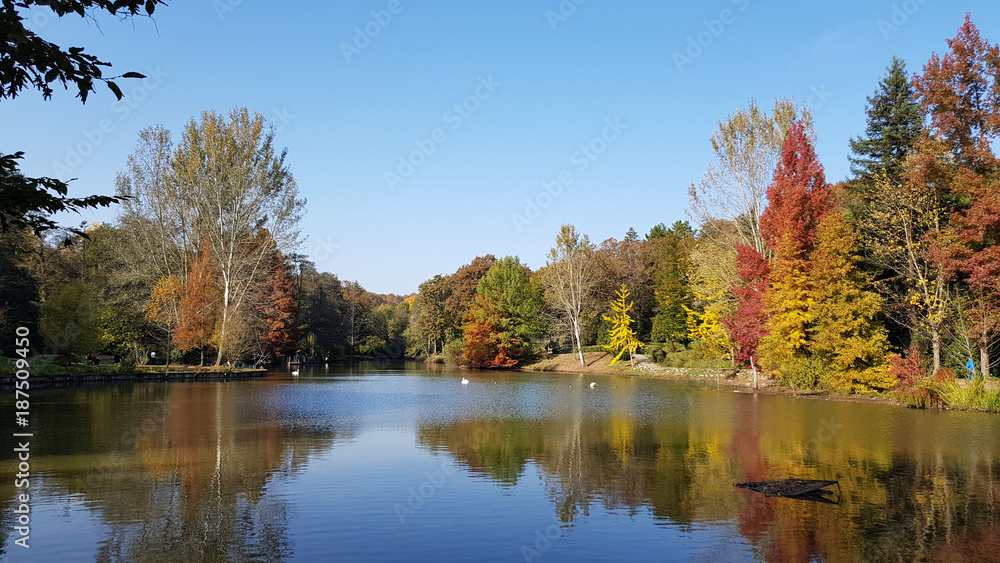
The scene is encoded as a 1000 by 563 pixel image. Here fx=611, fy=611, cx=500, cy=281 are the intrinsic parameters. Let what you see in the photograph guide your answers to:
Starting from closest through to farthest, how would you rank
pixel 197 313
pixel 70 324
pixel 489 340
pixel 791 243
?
pixel 791 243 < pixel 70 324 < pixel 197 313 < pixel 489 340

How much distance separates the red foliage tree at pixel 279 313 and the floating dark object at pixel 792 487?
45588 millimetres

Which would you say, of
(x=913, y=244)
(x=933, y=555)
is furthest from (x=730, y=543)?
(x=913, y=244)

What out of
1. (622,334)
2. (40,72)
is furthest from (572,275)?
(40,72)

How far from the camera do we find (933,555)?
7.61 metres

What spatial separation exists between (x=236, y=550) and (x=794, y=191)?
3131 centimetres

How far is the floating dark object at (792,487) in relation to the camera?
10352mm

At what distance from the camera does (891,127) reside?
1319 inches

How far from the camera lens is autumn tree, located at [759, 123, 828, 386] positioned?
1175 inches

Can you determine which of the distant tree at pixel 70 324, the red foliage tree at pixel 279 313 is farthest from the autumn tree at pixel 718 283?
the distant tree at pixel 70 324

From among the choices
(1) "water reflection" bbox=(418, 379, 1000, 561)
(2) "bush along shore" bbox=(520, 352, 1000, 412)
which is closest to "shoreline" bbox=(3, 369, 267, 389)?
(1) "water reflection" bbox=(418, 379, 1000, 561)

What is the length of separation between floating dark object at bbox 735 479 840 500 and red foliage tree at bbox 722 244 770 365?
23.5 metres

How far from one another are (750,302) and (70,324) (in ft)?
117

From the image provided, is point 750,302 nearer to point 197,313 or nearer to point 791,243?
point 791,243

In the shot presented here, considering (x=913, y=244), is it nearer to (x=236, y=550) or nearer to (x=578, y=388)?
(x=578, y=388)
